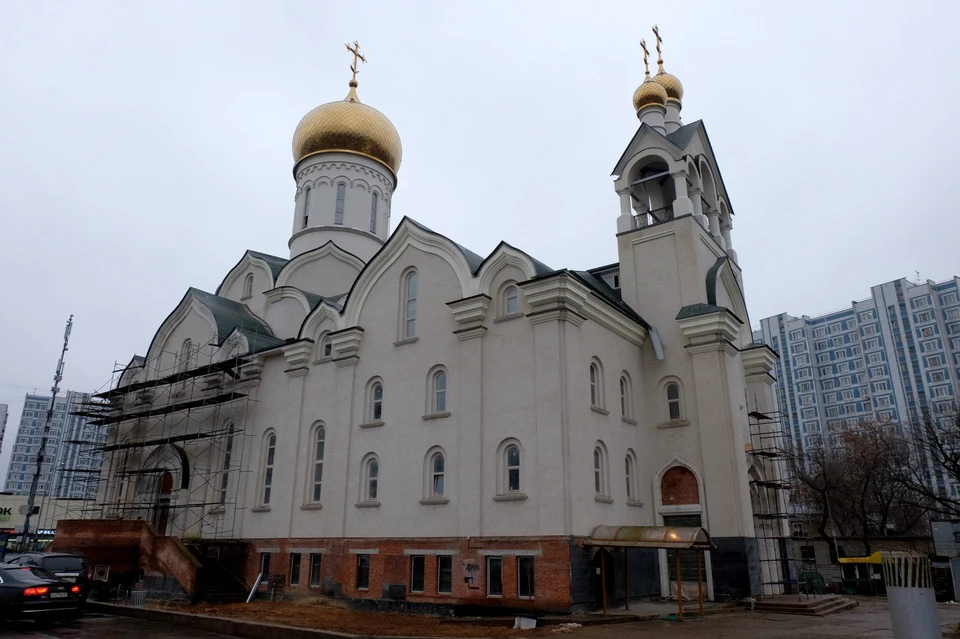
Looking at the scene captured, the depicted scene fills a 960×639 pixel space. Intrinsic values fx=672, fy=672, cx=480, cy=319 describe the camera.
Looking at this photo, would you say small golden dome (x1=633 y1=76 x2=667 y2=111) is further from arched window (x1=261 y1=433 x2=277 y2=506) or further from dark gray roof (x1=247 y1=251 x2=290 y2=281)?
arched window (x1=261 y1=433 x2=277 y2=506)

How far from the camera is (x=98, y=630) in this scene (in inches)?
539

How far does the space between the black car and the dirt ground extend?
296 centimetres

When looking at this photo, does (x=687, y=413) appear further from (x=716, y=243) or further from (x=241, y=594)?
(x=241, y=594)

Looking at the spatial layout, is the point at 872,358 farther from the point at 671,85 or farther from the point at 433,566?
the point at 433,566

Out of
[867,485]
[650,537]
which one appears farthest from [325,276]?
[867,485]

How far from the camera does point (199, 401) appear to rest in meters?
22.3

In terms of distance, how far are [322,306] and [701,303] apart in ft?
36.8

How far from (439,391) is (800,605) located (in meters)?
9.69

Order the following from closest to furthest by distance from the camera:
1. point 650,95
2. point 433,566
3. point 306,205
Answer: point 433,566, point 650,95, point 306,205

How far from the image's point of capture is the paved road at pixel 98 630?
1255cm

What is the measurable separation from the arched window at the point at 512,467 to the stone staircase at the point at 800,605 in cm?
630

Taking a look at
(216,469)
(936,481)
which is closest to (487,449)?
(216,469)

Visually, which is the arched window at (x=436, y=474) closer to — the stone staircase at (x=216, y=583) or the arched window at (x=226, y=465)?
the stone staircase at (x=216, y=583)

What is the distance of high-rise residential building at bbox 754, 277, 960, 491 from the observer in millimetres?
65500
